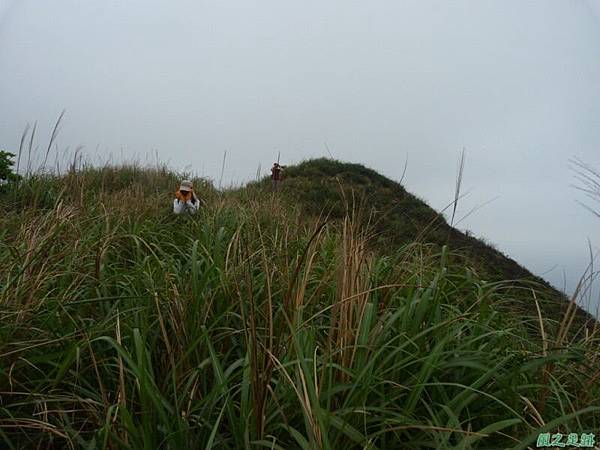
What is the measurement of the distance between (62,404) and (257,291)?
1001 millimetres

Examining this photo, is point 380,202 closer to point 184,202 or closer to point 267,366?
point 184,202

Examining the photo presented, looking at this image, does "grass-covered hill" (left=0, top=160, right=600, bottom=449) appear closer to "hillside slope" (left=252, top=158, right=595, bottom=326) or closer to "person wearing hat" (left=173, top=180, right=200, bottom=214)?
"person wearing hat" (left=173, top=180, right=200, bottom=214)

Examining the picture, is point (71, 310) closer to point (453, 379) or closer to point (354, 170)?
point (453, 379)

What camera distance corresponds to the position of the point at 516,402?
1.66 meters

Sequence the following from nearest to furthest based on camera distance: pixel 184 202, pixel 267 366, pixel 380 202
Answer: pixel 267 366, pixel 184 202, pixel 380 202

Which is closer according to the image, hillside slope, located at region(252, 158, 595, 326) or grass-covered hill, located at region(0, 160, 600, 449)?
grass-covered hill, located at region(0, 160, 600, 449)

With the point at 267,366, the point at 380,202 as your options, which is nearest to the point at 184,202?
the point at 267,366

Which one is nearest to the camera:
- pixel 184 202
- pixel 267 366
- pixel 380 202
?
pixel 267 366

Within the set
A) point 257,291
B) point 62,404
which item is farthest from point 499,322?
point 62,404

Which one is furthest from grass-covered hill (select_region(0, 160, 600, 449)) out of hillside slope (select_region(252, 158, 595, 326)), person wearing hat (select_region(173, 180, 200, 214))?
hillside slope (select_region(252, 158, 595, 326))

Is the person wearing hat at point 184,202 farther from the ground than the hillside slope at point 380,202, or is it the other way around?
the hillside slope at point 380,202

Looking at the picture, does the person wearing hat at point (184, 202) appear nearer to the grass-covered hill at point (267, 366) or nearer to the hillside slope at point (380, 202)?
the grass-covered hill at point (267, 366)

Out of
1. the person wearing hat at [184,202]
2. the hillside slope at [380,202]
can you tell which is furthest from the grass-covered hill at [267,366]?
the hillside slope at [380,202]

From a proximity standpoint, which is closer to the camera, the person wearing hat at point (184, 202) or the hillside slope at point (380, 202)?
the person wearing hat at point (184, 202)
